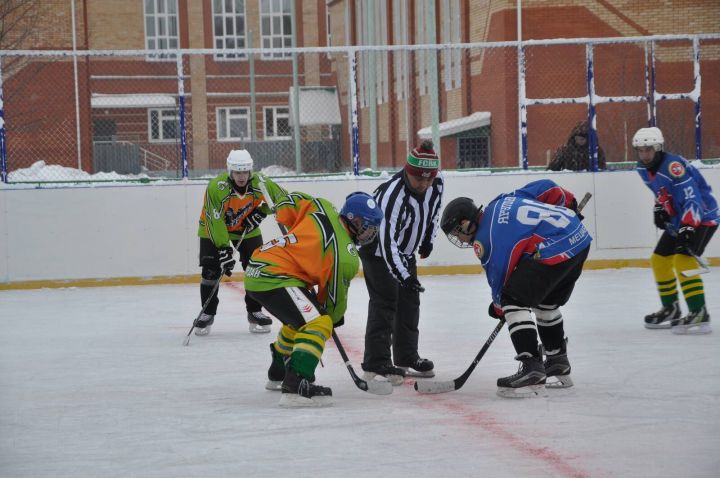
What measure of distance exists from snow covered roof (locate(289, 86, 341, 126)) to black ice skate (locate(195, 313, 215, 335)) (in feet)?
14.1

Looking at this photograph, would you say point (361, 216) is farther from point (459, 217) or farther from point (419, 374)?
point (419, 374)

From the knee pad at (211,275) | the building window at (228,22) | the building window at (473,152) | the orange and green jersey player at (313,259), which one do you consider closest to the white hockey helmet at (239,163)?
the knee pad at (211,275)

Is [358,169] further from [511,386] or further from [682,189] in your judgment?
[511,386]

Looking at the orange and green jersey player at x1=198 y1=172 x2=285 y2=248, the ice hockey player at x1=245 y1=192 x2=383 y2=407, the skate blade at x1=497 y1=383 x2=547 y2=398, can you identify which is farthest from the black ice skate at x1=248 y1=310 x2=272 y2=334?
the skate blade at x1=497 y1=383 x2=547 y2=398

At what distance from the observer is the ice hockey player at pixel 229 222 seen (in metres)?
7.80

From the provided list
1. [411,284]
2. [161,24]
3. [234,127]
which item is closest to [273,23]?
[161,24]

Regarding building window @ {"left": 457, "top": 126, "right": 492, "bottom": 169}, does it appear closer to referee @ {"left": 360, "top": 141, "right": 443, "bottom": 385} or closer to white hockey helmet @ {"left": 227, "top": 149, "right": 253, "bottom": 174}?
white hockey helmet @ {"left": 227, "top": 149, "right": 253, "bottom": 174}

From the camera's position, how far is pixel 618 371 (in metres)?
6.05

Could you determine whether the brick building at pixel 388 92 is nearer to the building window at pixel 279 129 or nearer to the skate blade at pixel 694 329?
the building window at pixel 279 129

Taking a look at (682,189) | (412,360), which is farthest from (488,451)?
(682,189)

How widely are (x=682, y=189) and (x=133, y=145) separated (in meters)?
6.84

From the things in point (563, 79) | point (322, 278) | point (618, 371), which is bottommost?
point (618, 371)

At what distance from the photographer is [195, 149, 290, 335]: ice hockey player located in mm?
7801

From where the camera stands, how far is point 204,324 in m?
7.89
